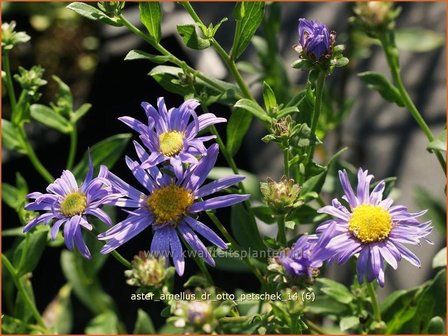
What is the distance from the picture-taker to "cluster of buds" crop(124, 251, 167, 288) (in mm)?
689

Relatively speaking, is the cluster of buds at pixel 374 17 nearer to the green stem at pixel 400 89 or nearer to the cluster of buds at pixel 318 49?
the green stem at pixel 400 89

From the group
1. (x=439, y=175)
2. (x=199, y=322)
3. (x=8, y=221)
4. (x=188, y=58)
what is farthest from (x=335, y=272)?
(x=199, y=322)

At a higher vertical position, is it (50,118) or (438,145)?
(50,118)

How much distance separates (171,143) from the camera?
0.72 m

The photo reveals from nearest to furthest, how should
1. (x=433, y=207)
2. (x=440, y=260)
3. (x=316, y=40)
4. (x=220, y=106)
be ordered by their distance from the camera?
(x=316, y=40) < (x=440, y=260) < (x=433, y=207) < (x=220, y=106)

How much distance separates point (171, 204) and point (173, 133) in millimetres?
69

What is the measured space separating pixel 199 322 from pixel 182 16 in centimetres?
95

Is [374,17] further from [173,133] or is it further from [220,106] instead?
[220,106]

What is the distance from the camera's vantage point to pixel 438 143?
849 mm

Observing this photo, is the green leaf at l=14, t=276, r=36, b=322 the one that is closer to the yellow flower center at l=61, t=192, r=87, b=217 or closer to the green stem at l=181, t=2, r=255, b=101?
the yellow flower center at l=61, t=192, r=87, b=217

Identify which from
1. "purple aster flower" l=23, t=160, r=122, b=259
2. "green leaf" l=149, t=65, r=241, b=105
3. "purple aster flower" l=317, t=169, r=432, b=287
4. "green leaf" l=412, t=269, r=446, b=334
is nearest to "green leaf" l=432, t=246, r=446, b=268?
"green leaf" l=412, t=269, r=446, b=334

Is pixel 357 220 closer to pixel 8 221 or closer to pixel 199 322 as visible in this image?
pixel 199 322

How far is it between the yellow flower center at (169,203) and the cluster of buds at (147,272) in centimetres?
6

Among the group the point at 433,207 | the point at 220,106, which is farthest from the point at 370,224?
the point at 220,106
